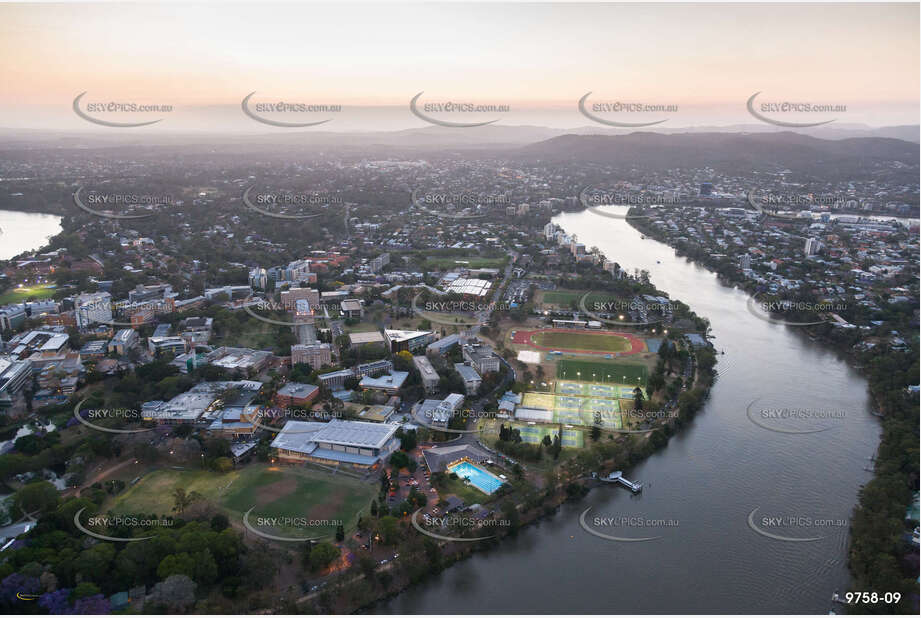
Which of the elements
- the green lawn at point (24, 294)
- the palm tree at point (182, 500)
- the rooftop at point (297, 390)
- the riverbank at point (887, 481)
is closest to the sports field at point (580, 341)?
the riverbank at point (887, 481)

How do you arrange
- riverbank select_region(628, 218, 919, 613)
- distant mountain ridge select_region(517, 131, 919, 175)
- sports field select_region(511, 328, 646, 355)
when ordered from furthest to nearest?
distant mountain ridge select_region(517, 131, 919, 175)
sports field select_region(511, 328, 646, 355)
riverbank select_region(628, 218, 919, 613)

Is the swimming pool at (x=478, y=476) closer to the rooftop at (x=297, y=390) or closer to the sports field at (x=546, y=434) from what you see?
the sports field at (x=546, y=434)

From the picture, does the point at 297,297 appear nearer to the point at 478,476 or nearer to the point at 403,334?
the point at 403,334

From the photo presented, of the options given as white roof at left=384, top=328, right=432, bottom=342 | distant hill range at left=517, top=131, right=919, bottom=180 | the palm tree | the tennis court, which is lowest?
the palm tree

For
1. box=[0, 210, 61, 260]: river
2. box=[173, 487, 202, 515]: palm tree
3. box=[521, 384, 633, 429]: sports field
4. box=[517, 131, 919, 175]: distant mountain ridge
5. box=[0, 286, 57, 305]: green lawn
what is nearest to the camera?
box=[173, 487, 202, 515]: palm tree

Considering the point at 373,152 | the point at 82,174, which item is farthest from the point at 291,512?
the point at 373,152

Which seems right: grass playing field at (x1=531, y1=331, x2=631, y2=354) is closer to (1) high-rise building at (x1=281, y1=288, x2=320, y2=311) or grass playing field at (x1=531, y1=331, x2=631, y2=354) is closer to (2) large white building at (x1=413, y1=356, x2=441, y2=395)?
(2) large white building at (x1=413, y1=356, x2=441, y2=395)

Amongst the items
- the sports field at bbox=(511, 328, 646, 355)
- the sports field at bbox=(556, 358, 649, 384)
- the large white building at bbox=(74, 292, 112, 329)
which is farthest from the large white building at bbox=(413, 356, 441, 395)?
the large white building at bbox=(74, 292, 112, 329)

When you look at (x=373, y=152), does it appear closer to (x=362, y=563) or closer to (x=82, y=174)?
(x=82, y=174)
